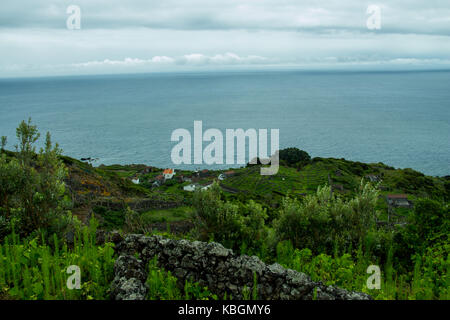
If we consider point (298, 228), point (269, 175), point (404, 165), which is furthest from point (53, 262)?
point (404, 165)

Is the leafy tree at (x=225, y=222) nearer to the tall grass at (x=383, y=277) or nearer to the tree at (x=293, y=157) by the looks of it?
the tall grass at (x=383, y=277)

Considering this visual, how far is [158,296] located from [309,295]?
327cm

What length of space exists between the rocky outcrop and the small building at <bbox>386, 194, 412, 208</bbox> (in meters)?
70.9

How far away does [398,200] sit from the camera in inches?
2859

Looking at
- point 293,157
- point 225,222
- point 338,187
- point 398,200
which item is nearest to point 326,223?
point 225,222

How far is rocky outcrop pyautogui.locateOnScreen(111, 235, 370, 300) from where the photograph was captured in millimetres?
7051

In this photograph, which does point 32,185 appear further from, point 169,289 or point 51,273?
point 169,289

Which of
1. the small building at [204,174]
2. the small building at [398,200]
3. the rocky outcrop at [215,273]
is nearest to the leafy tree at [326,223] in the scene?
the rocky outcrop at [215,273]

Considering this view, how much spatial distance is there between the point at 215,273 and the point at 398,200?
2947 inches

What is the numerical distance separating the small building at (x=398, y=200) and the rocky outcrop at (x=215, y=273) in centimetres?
7091

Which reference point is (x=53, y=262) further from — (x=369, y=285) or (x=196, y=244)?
(x=369, y=285)

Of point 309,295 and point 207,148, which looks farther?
point 207,148

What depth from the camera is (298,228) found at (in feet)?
47.0

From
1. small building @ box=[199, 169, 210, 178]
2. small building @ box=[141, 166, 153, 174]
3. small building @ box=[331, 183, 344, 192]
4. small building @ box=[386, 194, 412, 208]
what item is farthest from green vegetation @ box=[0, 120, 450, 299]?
small building @ box=[141, 166, 153, 174]
